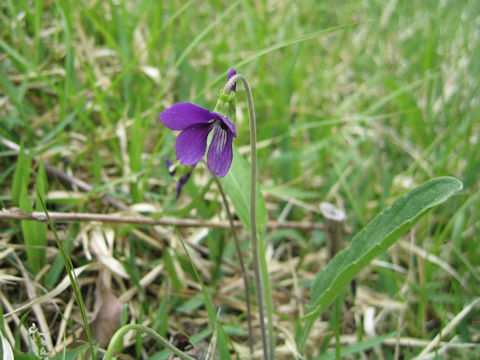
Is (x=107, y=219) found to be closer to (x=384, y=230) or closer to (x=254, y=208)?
(x=254, y=208)

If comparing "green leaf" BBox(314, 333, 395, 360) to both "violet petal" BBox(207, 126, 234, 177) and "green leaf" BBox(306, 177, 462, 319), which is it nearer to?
"green leaf" BBox(306, 177, 462, 319)

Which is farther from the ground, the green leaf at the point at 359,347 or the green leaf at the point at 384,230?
the green leaf at the point at 384,230

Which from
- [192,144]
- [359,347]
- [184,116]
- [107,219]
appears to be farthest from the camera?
[107,219]

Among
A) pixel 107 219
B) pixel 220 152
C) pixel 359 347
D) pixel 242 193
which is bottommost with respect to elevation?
pixel 359 347

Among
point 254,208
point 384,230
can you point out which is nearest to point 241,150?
point 254,208

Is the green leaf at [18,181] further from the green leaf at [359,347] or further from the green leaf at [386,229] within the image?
the green leaf at [359,347]

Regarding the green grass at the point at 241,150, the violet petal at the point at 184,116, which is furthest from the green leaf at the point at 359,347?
the violet petal at the point at 184,116

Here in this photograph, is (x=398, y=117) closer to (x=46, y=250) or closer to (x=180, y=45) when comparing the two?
(x=180, y=45)
